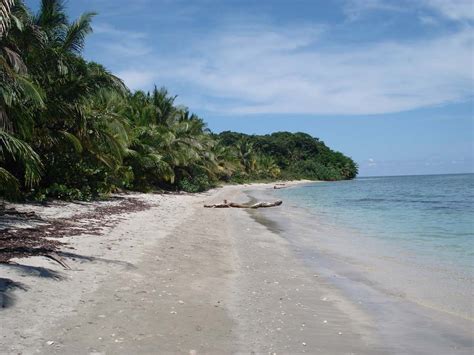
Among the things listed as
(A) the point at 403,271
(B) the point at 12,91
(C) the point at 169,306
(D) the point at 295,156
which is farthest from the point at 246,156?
(C) the point at 169,306

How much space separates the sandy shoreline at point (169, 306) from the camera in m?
4.26

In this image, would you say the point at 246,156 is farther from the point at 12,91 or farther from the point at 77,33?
the point at 12,91

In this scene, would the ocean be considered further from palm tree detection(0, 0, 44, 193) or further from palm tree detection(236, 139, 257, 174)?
palm tree detection(236, 139, 257, 174)

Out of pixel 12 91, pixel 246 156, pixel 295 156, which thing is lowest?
pixel 12 91

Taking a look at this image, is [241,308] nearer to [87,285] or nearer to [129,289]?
[129,289]

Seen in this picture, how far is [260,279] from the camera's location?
7336 millimetres

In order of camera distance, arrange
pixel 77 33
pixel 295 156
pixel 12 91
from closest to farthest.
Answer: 1. pixel 12 91
2. pixel 77 33
3. pixel 295 156

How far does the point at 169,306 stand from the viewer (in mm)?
5414

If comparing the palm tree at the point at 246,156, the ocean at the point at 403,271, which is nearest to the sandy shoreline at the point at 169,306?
the ocean at the point at 403,271

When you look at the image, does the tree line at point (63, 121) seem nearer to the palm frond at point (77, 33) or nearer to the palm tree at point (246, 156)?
the palm frond at point (77, 33)

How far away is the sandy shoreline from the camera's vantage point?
14.0 feet

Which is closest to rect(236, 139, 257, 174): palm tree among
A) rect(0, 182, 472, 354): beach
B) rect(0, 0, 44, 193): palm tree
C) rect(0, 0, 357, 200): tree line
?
rect(0, 0, 357, 200): tree line

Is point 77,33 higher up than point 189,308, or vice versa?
point 77,33

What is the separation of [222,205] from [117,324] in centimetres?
1838
